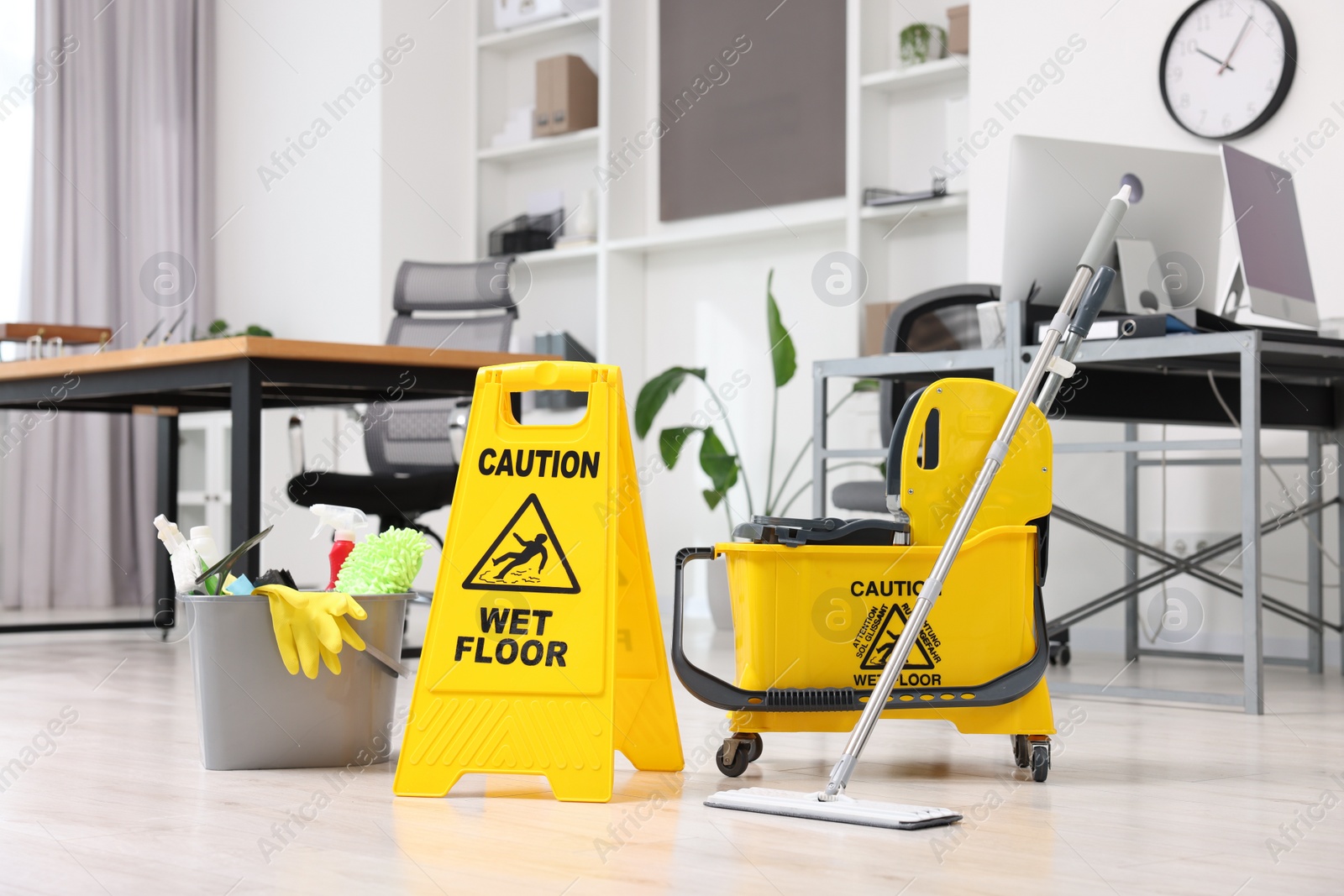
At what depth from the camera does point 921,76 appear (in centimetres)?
455

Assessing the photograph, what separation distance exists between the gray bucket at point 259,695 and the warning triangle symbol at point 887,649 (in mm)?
672

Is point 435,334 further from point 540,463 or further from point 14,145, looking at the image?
point 14,145

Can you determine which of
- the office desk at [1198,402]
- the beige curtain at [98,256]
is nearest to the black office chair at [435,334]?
the office desk at [1198,402]

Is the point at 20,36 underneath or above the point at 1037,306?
above

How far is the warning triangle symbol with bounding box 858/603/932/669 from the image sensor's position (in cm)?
186

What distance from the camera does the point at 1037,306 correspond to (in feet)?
9.36

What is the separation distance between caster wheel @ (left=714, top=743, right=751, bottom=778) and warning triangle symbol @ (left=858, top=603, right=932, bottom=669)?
0.19 meters

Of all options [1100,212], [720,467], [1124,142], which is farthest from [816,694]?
[720,467]

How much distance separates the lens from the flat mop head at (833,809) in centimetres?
150

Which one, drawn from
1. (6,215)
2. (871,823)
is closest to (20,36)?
(6,215)

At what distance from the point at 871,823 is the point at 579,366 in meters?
0.66

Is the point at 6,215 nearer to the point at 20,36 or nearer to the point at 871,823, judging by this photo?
the point at 20,36

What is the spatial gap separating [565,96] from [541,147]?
249 mm

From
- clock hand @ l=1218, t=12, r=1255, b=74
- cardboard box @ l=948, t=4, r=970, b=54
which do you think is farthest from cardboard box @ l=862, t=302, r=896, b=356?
clock hand @ l=1218, t=12, r=1255, b=74
